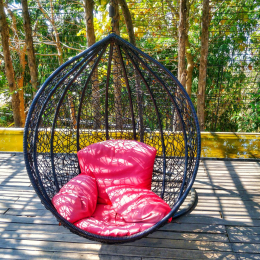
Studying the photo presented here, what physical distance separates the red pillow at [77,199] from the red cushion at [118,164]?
124mm

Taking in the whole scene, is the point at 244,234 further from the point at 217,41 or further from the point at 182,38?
the point at 217,41

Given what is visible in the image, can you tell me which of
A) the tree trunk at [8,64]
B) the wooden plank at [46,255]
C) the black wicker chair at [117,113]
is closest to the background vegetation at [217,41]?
the tree trunk at [8,64]

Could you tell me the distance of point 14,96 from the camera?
4.43 metres

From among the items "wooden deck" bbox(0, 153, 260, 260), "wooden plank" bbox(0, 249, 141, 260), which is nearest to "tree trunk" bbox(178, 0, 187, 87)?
"wooden deck" bbox(0, 153, 260, 260)

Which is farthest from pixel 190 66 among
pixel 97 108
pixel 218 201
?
pixel 218 201

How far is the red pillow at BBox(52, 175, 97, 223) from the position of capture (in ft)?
5.80

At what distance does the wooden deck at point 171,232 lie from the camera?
5.70 ft

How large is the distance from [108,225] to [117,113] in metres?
1.36

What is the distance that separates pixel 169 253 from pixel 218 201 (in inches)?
33.4

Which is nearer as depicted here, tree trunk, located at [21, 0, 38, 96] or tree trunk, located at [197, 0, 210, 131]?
tree trunk, located at [197, 0, 210, 131]

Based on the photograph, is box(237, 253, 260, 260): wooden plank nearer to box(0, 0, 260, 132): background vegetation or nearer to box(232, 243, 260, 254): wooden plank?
box(232, 243, 260, 254): wooden plank

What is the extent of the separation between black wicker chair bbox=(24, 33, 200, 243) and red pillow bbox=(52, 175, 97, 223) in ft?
0.37

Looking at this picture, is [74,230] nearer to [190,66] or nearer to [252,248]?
[252,248]

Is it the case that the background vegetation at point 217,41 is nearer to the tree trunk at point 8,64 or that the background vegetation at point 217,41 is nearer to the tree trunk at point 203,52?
the tree trunk at point 8,64
